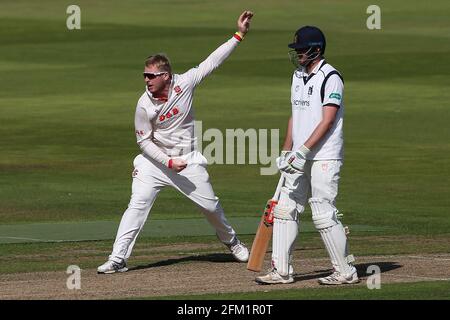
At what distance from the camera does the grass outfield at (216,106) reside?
18.9m

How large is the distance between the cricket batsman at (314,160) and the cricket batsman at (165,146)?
1416 millimetres

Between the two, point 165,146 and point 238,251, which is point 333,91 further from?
point 238,251

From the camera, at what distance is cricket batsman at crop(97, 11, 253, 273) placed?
13883 millimetres

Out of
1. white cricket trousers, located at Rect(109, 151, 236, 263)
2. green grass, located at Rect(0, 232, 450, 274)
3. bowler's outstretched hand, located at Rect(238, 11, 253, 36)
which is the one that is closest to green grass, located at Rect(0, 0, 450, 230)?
green grass, located at Rect(0, 232, 450, 274)

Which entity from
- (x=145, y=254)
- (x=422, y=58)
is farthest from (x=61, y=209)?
(x=422, y=58)

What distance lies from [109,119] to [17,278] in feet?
57.3

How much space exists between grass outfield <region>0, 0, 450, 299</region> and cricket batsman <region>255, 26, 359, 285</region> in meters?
0.56

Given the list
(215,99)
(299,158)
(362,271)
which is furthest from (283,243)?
(215,99)

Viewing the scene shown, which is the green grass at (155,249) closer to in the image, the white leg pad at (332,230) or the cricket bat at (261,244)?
the cricket bat at (261,244)

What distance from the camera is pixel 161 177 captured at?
14.2 metres

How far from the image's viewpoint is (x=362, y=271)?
13688 millimetres

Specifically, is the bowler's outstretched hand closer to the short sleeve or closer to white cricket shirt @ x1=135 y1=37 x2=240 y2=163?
white cricket shirt @ x1=135 y1=37 x2=240 y2=163
